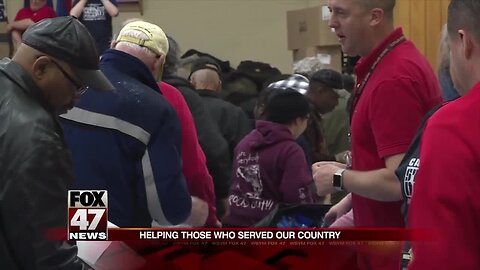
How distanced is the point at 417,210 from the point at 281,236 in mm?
530

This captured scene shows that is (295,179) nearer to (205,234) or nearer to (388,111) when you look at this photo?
(388,111)

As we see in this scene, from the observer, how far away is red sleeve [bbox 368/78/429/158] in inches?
80.4

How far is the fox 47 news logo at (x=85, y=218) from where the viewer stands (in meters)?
1.76

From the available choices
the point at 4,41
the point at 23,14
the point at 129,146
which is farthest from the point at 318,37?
the point at 129,146

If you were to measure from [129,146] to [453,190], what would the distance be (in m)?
1.09

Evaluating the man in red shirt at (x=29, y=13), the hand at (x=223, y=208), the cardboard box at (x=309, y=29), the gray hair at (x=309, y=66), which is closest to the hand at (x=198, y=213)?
the hand at (x=223, y=208)

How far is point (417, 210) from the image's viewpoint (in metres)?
1.29

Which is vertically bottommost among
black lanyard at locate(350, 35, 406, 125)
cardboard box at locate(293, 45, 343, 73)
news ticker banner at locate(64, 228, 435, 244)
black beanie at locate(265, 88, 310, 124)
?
cardboard box at locate(293, 45, 343, 73)

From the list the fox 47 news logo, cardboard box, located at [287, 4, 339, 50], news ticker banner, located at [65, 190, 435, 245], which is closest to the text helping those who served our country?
news ticker banner, located at [65, 190, 435, 245]

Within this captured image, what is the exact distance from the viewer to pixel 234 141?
3.03 meters

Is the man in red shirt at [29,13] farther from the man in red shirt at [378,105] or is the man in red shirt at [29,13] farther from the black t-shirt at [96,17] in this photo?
the man in red shirt at [378,105]

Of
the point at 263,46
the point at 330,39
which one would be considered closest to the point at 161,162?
the point at 330,39

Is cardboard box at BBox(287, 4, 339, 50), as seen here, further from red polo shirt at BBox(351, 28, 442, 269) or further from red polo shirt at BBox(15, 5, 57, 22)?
red polo shirt at BBox(351, 28, 442, 269)

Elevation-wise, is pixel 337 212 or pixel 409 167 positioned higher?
pixel 409 167
